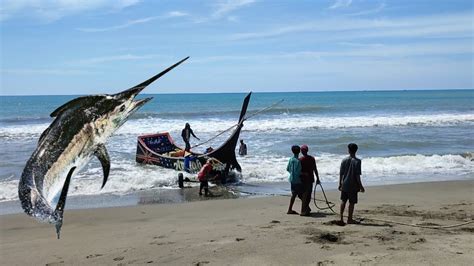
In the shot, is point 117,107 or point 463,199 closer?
point 117,107

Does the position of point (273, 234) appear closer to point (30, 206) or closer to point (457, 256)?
point (457, 256)

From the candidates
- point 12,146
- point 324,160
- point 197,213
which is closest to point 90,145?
point 197,213

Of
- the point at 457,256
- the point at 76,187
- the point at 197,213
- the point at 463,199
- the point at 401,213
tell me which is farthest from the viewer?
the point at 76,187

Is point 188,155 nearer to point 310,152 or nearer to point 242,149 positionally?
point 242,149

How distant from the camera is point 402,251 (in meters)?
5.77

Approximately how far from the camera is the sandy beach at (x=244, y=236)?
5.68 meters

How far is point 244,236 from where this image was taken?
6.66m

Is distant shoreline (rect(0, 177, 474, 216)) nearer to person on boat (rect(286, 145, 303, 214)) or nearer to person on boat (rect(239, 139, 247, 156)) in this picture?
person on boat (rect(286, 145, 303, 214))

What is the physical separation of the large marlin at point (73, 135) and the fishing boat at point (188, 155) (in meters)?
9.75

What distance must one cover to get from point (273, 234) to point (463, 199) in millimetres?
5042

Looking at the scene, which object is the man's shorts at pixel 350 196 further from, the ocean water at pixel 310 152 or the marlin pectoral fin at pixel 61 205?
the marlin pectoral fin at pixel 61 205

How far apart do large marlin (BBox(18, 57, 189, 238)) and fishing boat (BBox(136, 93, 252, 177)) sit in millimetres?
9748

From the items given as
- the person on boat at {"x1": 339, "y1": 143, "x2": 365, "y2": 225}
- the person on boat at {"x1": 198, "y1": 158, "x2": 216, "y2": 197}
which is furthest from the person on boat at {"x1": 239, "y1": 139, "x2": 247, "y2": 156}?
the person on boat at {"x1": 339, "y1": 143, "x2": 365, "y2": 225}

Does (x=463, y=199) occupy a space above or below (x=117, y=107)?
below
